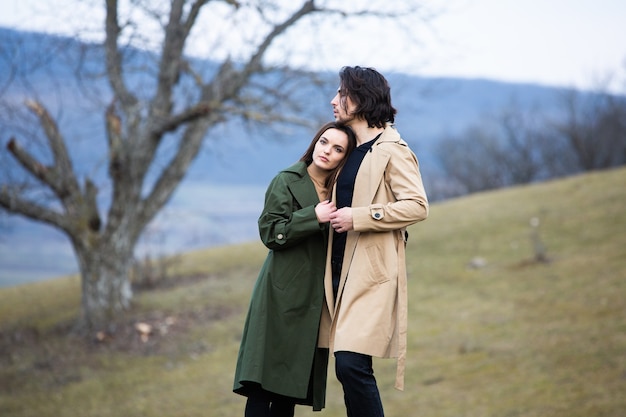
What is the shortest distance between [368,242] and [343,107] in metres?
0.74

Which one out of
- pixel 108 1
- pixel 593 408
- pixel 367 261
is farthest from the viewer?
pixel 108 1

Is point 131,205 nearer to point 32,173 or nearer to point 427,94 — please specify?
point 32,173

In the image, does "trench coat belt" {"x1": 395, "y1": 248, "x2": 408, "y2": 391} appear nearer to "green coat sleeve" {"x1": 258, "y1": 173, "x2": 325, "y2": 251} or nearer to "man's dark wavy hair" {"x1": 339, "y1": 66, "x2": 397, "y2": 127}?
"green coat sleeve" {"x1": 258, "y1": 173, "x2": 325, "y2": 251}

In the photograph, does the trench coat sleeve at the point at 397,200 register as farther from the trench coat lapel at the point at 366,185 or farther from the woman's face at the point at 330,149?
the woman's face at the point at 330,149

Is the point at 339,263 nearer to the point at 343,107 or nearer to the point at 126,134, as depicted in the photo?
the point at 343,107

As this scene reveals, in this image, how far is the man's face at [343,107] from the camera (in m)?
3.91

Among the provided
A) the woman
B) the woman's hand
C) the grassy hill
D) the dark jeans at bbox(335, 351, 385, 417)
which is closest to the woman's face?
the woman

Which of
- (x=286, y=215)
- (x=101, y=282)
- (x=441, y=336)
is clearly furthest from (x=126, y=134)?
(x=286, y=215)

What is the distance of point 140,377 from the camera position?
10547 mm

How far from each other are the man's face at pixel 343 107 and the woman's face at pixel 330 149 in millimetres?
80

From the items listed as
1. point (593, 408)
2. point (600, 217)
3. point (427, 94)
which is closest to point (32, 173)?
point (427, 94)

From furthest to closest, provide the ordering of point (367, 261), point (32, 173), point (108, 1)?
1. point (32, 173)
2. point (108, 1)
3. point (367, 261)

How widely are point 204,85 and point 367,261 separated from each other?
10308 mm

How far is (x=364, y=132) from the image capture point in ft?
13.0
